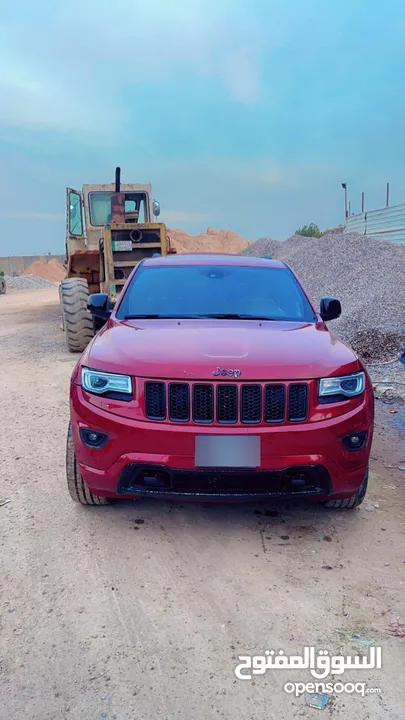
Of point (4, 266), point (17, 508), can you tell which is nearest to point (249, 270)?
point (17, 508)

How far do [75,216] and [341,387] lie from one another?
10.0 m

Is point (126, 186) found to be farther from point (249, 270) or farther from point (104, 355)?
point (104, 355)

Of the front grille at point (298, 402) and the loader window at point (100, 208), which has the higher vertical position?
the loader window at point (100, 208)

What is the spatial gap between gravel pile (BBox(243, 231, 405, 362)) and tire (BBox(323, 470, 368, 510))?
4707 millimetres

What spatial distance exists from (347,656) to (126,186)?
1115 centimetres

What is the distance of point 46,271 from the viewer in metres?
46.3

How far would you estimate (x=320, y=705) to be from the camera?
2.15m

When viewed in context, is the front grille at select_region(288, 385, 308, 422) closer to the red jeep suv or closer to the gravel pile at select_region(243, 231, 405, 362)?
the red jeep suv

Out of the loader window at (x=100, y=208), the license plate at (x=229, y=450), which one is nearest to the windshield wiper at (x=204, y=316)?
the license plate at (x=229, y=450)

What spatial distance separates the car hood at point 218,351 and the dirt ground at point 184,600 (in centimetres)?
106

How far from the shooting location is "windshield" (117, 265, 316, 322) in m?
4.13

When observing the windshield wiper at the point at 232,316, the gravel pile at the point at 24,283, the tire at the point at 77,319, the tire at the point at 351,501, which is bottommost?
the gravel pile at the point at 24,283

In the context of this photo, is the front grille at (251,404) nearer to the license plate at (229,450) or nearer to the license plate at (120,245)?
the license plate at (229,450)

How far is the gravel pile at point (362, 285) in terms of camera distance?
8891 mm
